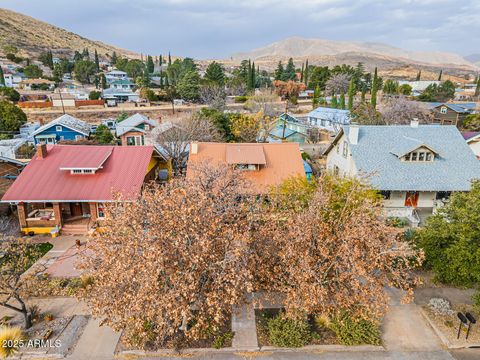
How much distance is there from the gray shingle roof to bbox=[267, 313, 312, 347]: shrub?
46.5 ft

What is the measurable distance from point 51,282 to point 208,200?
11528 millimetres

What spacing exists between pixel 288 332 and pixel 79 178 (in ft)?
62.1

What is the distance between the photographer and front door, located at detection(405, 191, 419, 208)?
84.7 feet

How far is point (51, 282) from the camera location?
1792cm

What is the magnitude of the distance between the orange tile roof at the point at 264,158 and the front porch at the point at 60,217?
7.89 m

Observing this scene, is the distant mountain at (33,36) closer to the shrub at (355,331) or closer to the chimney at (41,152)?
the chimney at (41,152)

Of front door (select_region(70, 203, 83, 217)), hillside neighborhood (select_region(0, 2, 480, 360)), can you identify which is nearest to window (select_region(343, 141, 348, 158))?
hillside neighborhood (select_region(0, 2, 480, 360))

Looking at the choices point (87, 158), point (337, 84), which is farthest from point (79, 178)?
point (337, 84)

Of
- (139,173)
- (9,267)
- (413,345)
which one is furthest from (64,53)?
(413,345)

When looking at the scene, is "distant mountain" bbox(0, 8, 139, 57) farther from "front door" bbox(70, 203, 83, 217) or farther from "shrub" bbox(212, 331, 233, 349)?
"shrub" bbox(212, 331, 233, 349)

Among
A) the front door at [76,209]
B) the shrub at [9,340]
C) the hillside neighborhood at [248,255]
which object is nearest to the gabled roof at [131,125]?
the hillside neighborhood at [248,255]

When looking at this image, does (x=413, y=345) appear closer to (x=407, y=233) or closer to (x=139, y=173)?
(x=407, y=233)

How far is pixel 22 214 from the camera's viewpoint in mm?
23734

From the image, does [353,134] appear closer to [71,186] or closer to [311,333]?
[311,333]
